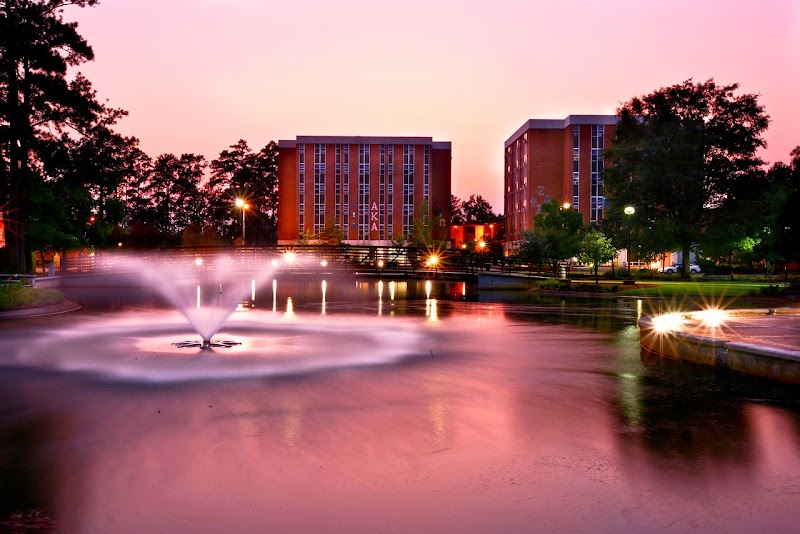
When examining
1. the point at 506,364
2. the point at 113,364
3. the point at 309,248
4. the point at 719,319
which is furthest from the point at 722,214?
the point at 113,364

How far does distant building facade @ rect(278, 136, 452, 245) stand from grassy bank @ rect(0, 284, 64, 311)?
92.4 m

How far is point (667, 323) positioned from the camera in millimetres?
18562

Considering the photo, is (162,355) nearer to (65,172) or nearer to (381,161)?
(65,172)

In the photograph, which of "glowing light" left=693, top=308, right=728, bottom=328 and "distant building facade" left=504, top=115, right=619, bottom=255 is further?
"distant building facade" left=504, top=115, right=619, bottom=255

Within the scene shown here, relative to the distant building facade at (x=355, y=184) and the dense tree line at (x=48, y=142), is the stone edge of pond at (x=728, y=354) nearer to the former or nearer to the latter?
the dense tree line at (x=48, y=142)

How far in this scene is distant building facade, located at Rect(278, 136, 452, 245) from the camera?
396 ft

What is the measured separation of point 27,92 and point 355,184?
262 feet

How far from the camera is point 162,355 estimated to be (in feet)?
51.1

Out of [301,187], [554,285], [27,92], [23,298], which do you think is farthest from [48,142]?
[301,187]

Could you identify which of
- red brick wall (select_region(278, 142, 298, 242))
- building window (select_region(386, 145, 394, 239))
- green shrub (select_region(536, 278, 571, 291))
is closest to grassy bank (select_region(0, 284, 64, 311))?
green shrub (select_region(536, 278, 571, 291))

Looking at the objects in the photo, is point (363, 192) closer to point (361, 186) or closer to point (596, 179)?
point (361, 186)

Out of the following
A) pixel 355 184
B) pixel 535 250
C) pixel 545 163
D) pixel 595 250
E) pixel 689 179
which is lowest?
pixel 595 250

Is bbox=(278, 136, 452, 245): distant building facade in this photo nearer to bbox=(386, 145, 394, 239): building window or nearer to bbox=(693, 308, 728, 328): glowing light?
bbox=(386, 145, 394, 239): building window

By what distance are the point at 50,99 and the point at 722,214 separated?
157 ft
